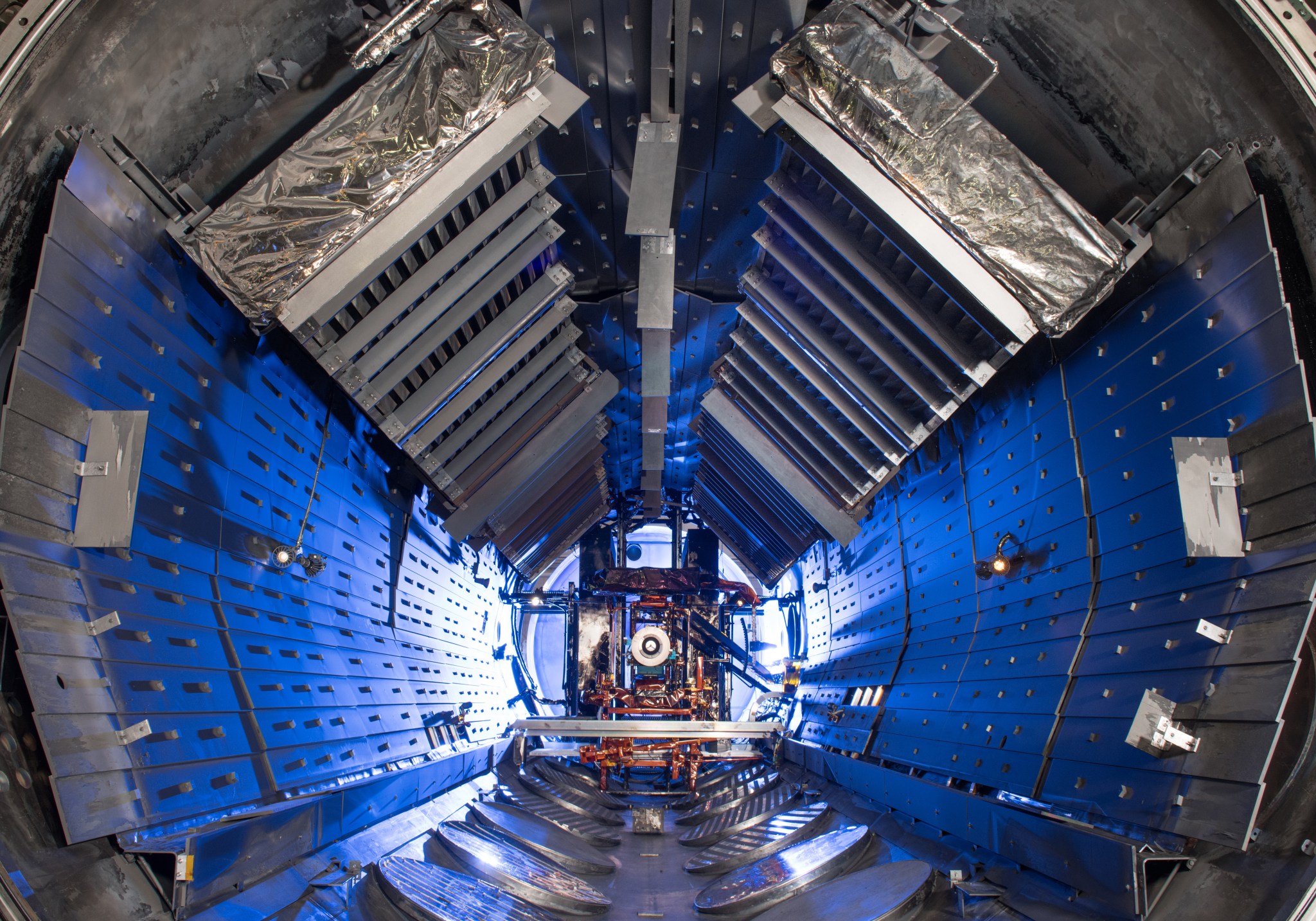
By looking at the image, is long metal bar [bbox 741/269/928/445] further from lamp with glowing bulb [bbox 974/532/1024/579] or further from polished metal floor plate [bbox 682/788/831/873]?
polished metal floor plate [bbox 682/788/831/873]

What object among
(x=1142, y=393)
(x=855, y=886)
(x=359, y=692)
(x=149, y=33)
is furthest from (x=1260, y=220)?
(x=359, y=692)

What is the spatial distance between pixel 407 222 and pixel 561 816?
4659mm

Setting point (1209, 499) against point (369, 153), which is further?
point (369, 153)

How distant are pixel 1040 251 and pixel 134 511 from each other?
Answer: 400cm

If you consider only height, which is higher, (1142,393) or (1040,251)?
(1040,251)

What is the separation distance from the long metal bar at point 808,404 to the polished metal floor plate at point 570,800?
3617 mm

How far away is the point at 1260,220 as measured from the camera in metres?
3.05

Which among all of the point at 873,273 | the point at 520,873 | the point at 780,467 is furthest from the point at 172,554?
the point at 780,467

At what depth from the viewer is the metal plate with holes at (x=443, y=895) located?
3.41m

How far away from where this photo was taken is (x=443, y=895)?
11.9 ft

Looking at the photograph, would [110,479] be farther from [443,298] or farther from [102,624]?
[443,298]

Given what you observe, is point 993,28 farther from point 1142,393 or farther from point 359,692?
point 359,692

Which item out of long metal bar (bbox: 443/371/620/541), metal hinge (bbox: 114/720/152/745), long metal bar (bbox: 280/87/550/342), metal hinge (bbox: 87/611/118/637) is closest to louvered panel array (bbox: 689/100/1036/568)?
long metal bar (bbox: 280/87/550/342)

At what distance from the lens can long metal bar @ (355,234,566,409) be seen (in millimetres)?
4988
